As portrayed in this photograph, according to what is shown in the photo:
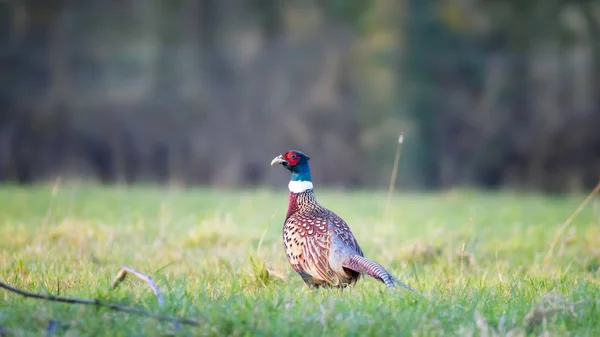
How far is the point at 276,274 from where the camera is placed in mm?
4281

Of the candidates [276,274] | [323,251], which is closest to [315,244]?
[323,251]

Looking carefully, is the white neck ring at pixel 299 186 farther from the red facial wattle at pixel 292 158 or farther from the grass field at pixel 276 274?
the grass field at pixel 276 274

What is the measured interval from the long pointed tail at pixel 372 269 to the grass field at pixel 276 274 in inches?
3.0

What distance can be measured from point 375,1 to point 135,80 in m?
6.80

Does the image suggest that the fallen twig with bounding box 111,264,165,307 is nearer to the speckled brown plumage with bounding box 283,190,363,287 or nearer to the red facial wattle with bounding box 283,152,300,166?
the speckled brown plumage with bounding box 283,190,363,287

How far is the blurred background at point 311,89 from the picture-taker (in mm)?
17266

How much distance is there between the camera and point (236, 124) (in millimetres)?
18531

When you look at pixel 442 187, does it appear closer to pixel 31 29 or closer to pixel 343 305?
pixel 31 29

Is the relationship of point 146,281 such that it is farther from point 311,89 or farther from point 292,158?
point 311,89

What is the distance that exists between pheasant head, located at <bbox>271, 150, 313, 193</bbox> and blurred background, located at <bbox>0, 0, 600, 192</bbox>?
12.1 m

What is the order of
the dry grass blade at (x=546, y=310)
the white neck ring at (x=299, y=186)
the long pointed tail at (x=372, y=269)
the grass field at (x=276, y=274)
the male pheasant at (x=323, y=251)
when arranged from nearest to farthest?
the grass field at (x=276, y=274) < the dry grass blade at (x=546, y=310) < the long pointed tail at (x=372, y=269) < the male pheasant at (x=323, y=251) < the white neck ring at (x=299, y=186)

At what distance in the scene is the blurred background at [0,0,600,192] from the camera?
56.6 feet

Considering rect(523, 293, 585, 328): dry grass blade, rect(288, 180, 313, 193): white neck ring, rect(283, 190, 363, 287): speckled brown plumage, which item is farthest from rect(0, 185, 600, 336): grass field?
rect(288, 180, 313, 193): white neck ring

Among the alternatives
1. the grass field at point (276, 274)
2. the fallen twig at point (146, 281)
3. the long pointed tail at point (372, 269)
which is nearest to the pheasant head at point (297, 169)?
the grass field at point (276, 274)
